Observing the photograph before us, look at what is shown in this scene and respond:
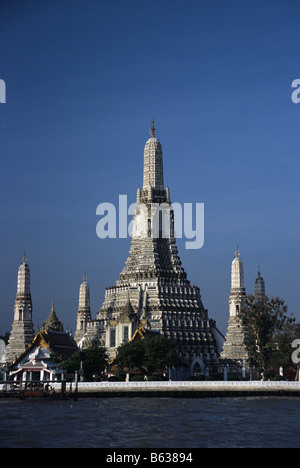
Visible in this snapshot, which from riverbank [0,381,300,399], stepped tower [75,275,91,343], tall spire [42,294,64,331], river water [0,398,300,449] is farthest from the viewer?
tall spire [42,294,64,331]

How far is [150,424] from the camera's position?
189 ft

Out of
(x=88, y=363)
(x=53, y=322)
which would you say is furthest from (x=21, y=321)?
(x=53, y=322)

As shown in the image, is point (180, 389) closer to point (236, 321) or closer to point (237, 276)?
point (236, 321)

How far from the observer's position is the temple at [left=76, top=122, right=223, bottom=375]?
114750 millimetres

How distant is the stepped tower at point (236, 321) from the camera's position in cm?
11550

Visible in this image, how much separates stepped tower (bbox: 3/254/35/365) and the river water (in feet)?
139

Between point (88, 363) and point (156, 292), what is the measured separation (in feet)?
76.1

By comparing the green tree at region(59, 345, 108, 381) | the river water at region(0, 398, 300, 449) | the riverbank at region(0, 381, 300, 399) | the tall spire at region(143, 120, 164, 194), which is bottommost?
the river water at region(0, 398, 300, 449)

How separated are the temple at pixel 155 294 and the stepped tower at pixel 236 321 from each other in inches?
99.7

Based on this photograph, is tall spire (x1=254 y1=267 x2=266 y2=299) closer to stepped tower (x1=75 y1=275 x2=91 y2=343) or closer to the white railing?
stepped tower (x1=75 y1=275 x2=91 y2=343)

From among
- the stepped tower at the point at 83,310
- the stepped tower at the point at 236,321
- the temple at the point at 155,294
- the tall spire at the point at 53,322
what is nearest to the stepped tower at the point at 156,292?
the temple at the point at 155,294

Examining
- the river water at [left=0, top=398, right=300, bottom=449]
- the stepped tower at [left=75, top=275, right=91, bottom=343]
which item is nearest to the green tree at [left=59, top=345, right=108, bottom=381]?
the river water at [left=0, top=398, right=300, bottom=449]

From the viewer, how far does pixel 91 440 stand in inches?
1956

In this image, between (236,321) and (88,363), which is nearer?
(88,363)
